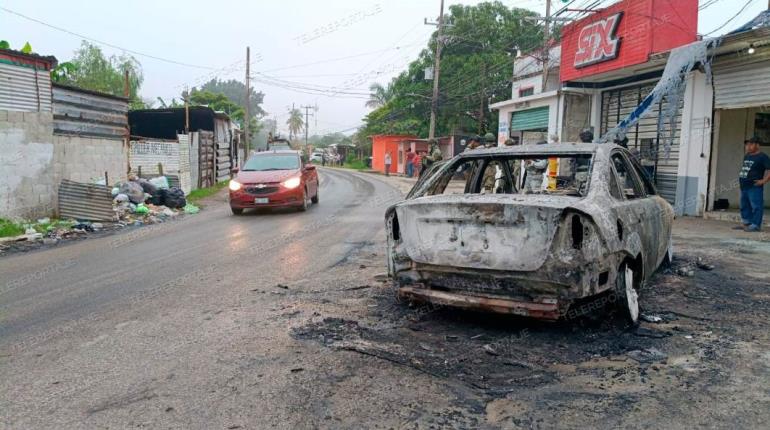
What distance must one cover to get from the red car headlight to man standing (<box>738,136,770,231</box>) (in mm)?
9396

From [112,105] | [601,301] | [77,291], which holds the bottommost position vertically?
[77,291]

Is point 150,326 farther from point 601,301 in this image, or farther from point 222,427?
point 601,301

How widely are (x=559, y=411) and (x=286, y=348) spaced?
199 cm

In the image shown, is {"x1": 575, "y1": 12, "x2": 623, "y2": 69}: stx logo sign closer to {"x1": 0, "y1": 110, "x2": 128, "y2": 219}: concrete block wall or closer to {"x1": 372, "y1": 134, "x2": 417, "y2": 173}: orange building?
{"x1": 0, "y1": 110, "x2": 128, "y2": 219}: concrete block wall

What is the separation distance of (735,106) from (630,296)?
9.68m

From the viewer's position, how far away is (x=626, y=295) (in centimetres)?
455

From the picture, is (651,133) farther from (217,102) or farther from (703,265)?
(217,102)

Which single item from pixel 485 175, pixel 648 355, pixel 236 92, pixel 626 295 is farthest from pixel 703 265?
pixel 236 92

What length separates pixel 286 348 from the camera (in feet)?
13.8

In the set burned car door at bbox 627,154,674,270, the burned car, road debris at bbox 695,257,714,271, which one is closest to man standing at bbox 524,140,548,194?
burned car door at bbox 627,154,674,270

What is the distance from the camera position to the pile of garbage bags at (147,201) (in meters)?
14.1

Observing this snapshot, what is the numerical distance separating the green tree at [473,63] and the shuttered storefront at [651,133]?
19.7 m

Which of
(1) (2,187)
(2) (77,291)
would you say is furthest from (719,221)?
(1) (2,187)

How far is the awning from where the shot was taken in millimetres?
20906
